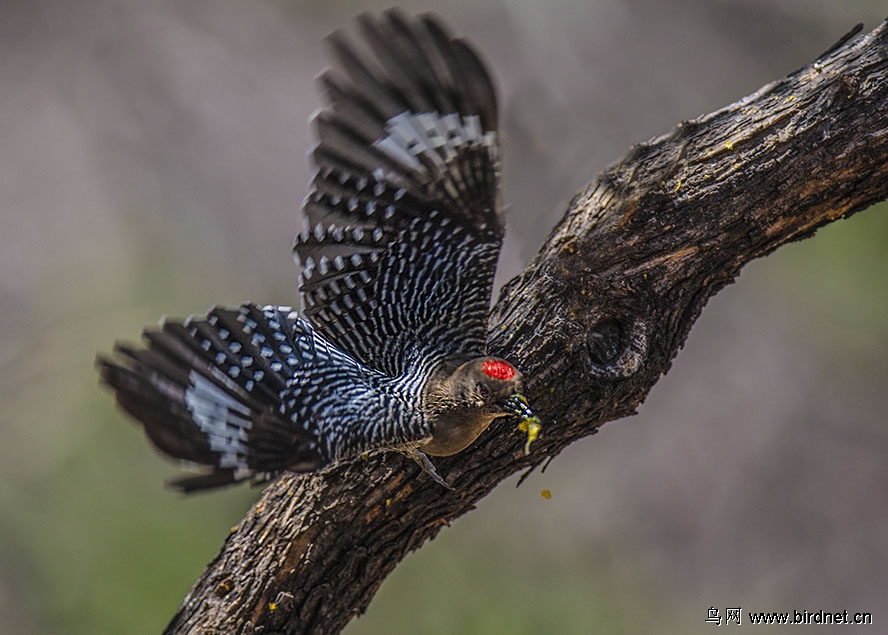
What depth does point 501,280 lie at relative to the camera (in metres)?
4.48

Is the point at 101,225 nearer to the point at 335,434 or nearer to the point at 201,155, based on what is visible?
the point at 201,155

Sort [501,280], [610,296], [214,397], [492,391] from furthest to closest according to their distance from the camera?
1. [501,280]
2. [610,296]
3. [492,391]
4. [214,397]

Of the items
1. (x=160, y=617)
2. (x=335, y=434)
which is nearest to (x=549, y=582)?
(x=160, y=617)

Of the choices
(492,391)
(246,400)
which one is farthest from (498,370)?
(246,400)

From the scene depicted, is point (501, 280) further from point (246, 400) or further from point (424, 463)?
point (246, 400)

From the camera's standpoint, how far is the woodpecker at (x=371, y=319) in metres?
1.76

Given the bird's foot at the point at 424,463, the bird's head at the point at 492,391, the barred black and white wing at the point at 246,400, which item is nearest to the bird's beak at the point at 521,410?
the bird's head at the point at 492,391

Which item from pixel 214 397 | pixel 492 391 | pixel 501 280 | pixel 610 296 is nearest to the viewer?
pixel 214 397

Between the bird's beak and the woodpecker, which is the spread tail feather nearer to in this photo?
the woodpecker

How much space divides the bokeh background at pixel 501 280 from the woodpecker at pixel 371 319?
2225 mm

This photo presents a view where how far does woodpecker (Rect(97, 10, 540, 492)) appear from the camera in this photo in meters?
1.76

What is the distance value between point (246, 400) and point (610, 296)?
1.01 meters

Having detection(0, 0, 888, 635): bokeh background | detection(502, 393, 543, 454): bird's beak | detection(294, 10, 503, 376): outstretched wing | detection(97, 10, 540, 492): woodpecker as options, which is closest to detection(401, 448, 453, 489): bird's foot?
detection(97, 10, 540, 492): woodpecker

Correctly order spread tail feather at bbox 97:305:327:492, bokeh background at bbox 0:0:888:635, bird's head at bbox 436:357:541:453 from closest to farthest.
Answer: spread tail feather at bbox 97:305:327:492
bird's head at bbox 436:357:541:453
bokeh background at bbox 0:0:888:635
